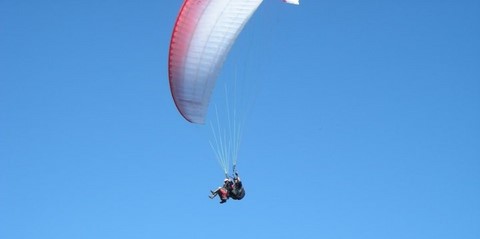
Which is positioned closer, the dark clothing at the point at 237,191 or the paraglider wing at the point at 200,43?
the paraglider wing at the point at 200,43

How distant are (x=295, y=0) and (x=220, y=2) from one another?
9.43 ft

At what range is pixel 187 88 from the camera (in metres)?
45.4

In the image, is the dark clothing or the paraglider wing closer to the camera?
the paraglider wing

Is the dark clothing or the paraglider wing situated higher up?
the paraglider wing

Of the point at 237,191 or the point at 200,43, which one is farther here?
the point at 237,191

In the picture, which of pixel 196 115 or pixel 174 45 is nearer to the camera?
pixel 174 45

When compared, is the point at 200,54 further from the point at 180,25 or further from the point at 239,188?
the point at 239,188

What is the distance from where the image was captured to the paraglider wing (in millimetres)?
43562

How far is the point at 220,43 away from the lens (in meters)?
44.9

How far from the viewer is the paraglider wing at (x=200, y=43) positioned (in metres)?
43.6

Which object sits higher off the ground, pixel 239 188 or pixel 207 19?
pixel 207 19

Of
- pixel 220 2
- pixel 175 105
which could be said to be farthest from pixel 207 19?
pixel 175 105

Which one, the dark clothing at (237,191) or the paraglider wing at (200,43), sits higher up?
the paraglider wing at (200,43)

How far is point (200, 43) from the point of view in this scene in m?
44.5
